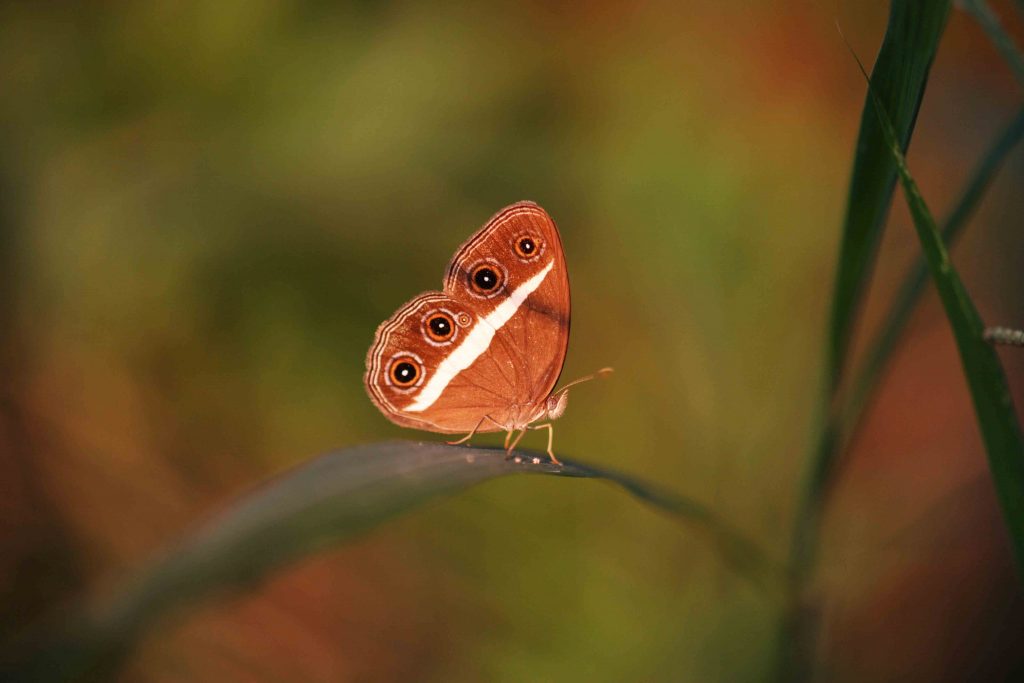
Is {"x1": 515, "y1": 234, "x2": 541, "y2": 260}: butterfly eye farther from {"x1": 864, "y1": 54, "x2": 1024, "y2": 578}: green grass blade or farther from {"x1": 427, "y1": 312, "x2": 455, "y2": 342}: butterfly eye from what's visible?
{"x1": 864, "y1": 54, "x2": 1024, "y2": 578}: green grass blade

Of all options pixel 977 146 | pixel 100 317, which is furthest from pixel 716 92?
pixel 100 317

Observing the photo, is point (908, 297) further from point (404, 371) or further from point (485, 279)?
point (404, 371)

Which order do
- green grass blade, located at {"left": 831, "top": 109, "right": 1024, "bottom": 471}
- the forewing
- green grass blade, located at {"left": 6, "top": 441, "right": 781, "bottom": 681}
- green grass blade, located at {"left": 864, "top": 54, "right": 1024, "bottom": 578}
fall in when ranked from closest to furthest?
green grass blade, located at {"left": 6, "top": 441, "right": 781, "bottom": 681}
green grass blade, located at {"left": 864, "top": 54, "right": 1024, "bottom": 578}
green grass blade, located at {"left": 831, "top": 109, "right": 1024, "bottom": 471}
the forewing

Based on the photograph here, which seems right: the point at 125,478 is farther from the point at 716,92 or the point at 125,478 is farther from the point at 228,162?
the point at 716,92

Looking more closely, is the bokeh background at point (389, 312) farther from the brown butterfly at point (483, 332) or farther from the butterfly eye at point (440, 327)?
the butterfly eye at point (440, 327)

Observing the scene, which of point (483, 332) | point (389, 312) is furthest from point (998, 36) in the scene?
point (389, 312)

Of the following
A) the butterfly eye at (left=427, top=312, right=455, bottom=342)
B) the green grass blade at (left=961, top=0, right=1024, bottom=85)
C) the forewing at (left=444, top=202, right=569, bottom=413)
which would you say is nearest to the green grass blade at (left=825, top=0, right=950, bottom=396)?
the green grass blade at (left=961, top=0, right=1024, bottom=85)

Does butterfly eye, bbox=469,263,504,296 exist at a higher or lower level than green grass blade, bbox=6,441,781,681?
higher
